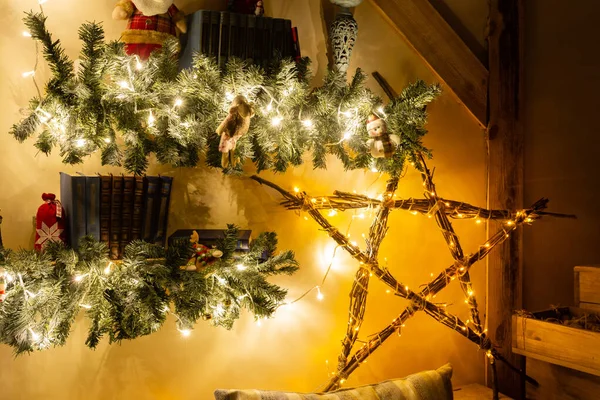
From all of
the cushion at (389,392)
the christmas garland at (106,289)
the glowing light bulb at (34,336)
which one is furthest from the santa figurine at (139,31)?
the cushion at (389,392)

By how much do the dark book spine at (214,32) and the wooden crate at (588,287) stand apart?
5.06ft

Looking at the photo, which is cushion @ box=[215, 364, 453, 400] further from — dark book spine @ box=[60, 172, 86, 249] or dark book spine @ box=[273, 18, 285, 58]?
dark book spine @ box=[273, 18, 285, 58]

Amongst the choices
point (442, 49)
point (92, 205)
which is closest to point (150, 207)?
point (92, 205)

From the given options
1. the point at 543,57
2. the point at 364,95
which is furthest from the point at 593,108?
the point at 364,95

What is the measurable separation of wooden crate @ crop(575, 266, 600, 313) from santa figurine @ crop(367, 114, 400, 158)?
904 mm

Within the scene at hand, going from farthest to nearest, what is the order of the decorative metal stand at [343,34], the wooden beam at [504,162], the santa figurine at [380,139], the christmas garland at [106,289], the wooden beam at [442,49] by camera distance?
the wooden beam at [504,162]
the wooden beam at [442,49]
the decorative metal stand at [343,34]
the santa figurine at [380,139]
the christmas garland at [106,289]

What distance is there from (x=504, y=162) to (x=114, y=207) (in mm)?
1652

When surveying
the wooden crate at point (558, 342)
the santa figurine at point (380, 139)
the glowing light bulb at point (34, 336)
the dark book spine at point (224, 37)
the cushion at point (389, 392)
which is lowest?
the cushion at point (389, 392)

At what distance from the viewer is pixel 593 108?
7.41ft

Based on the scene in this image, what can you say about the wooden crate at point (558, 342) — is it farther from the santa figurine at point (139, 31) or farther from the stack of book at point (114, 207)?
the santa figurine at point (139, 31)

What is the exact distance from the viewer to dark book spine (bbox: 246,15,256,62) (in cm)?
170

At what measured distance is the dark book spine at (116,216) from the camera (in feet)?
5.14

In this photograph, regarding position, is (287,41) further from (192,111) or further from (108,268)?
(108,268)

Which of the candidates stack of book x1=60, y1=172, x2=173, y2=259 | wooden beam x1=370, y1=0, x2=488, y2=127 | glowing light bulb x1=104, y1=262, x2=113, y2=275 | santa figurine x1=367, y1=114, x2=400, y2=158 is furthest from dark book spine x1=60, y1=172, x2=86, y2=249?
wooden beam x1=370, y1=0, x2=488, y2=127
